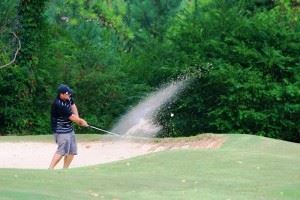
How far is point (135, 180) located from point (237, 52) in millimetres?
13340

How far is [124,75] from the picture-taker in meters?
27.4

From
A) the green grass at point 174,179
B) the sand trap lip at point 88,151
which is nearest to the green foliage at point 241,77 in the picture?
the sand trap lip at point 88,151

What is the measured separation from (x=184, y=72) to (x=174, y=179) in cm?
1283

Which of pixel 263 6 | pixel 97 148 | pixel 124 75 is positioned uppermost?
pixel 263 6

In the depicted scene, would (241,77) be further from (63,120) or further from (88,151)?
(63,120)

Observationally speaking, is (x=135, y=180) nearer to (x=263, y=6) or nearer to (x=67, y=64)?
(x=67, y=64)

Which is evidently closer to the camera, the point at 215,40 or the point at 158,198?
the point at 158,198

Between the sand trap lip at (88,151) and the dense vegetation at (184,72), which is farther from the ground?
the dense vegetation at (184,72)

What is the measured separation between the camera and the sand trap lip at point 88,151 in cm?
1895

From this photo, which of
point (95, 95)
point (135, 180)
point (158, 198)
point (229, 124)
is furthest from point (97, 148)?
point (158, 198)

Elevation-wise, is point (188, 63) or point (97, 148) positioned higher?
point (188, 63)

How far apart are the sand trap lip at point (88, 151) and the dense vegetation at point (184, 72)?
3966 mm

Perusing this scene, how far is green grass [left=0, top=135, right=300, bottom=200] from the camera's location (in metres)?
10.4

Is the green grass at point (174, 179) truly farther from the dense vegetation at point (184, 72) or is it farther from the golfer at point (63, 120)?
the dense vegetation at point (184, 72)
